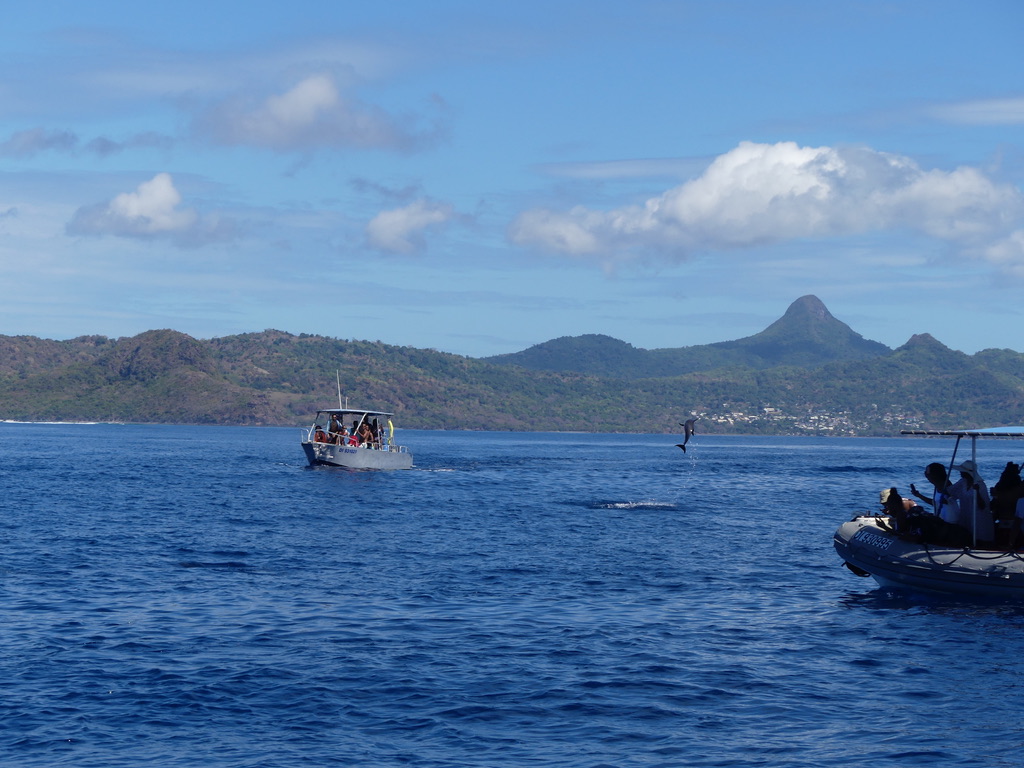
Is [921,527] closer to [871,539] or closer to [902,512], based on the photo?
[902,512]

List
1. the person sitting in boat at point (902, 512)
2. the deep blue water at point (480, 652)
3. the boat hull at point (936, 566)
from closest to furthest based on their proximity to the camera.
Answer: the deep blue water at point (480, 652), the boat hull at point (936, 566), the person sitting in boat at point (902, 512)

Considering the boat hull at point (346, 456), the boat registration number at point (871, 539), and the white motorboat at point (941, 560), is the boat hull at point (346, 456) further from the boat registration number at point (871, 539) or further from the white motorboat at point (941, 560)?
the white motorboat at point (941, 560)

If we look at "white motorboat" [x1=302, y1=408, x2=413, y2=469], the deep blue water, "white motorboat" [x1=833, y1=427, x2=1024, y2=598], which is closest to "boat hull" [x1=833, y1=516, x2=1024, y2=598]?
"white motorboat" [x1=833, y1=427, x2=1024, y2=598]

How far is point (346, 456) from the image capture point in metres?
66.9

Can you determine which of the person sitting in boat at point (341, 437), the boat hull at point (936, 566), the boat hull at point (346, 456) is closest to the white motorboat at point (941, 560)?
the boat hull at point (936, 566)

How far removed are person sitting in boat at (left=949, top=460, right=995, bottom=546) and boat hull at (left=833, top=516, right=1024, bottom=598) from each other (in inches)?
21.4

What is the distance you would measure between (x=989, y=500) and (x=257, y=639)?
14677 millimetres

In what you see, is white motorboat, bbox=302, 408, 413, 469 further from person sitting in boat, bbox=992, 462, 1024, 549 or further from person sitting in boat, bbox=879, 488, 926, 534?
person sitting in boat, bbox=992, 462, 1024, 549

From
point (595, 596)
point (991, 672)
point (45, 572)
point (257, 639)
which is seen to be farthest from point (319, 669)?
point (45, 572)

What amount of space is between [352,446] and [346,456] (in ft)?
2.19

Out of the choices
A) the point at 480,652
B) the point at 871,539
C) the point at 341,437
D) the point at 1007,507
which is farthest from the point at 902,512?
the point at 341,437

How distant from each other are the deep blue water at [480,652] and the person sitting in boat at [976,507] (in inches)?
55.6

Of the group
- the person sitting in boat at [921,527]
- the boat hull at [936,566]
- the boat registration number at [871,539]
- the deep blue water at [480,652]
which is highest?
the person sitting in boat at [921,527]

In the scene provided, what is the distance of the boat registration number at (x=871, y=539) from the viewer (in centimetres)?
2436
